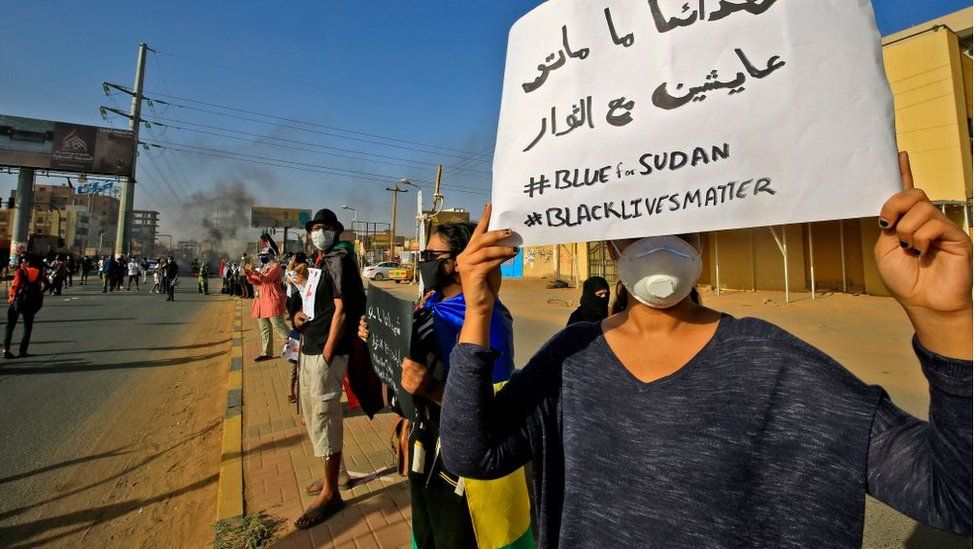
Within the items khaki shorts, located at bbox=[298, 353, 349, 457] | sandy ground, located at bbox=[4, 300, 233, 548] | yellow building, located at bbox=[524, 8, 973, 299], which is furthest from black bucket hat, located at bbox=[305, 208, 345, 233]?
yellow building, located at bbox=[524, 8, 973, 299]

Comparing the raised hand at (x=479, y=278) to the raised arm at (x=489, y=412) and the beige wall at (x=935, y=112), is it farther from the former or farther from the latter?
the beige wall at (x=935, y=112)

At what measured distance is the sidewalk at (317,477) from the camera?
2.92 m

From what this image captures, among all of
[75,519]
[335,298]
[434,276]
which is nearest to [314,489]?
[335,298]

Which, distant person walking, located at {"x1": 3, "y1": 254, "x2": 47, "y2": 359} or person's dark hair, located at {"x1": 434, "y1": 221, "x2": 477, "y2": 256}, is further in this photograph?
distant person walking, located at {"x1": 3, "y1": 254, "x2": 47, "y2": 359}

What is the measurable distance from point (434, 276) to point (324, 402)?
1629 millimetres

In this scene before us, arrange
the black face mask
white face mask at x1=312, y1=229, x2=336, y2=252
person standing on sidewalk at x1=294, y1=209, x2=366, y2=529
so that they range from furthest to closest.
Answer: white face mask at x1=312, y1=229, x2=336, y2=252
person standing on sidewalk at x1=294, y1=209, x2=366, y2=529
the black face mask

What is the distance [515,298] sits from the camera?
20875 mm

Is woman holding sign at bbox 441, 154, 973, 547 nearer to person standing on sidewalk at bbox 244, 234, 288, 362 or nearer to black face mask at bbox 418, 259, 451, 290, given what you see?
black face mask at bbox 418, 259, 451, 290

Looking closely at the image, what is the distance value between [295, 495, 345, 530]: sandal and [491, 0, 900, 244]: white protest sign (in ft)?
8.99

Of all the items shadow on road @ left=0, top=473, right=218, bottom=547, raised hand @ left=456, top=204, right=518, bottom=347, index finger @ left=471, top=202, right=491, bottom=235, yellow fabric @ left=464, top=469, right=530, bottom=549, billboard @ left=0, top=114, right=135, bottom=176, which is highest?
billboard @ left=0, top=114, right=135, bottom=176

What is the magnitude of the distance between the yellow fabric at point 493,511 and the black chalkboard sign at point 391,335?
0.44 m

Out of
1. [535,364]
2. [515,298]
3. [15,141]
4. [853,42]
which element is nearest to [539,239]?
[535,364]

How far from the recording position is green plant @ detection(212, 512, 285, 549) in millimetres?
2838

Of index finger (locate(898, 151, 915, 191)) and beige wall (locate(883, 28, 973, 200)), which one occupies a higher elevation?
beige wall (locate(883, 28, 973, 200))
